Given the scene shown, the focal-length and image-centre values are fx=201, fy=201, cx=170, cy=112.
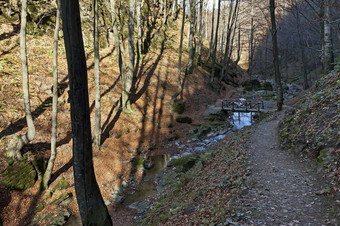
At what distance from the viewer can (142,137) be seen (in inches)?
632

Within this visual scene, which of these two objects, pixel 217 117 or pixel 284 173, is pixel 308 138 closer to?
pixel 284 173

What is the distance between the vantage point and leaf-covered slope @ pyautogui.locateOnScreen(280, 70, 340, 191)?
5707 mm

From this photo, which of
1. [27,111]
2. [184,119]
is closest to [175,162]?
[184,119]

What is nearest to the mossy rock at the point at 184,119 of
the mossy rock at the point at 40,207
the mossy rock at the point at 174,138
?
the mossy rock at the point at 174,138

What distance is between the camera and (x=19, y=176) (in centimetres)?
950

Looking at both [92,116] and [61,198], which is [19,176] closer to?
[61,198]

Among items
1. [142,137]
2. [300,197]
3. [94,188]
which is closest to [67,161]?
[142,137]

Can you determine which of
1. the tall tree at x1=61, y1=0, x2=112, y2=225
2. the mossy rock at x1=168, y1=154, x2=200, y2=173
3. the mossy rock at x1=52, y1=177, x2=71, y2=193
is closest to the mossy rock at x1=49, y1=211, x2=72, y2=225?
the mossy rock at x1=52, y1=177, x2=71, y2=193

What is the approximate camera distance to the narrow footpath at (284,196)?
4371 mm

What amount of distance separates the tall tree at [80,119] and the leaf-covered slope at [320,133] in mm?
5760

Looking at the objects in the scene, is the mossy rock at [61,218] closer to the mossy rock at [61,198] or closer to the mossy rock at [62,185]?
the mossy rock at [61,198]

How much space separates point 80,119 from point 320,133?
303 inches

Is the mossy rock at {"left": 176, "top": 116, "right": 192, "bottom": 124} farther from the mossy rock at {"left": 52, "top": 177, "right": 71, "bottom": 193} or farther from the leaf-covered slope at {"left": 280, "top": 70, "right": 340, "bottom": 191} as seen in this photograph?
the mossy rock at {"left": 52, "top": 177, "right": 71, "bottom": 193}

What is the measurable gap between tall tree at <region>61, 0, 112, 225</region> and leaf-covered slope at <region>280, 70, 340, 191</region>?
5.76 metres
